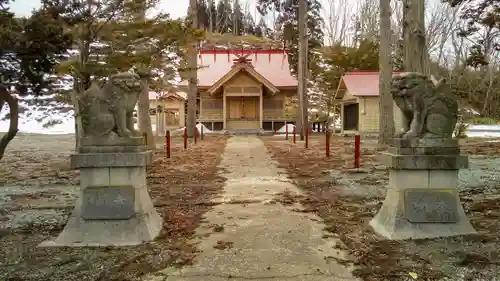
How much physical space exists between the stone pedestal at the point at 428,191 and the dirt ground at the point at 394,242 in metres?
0.18

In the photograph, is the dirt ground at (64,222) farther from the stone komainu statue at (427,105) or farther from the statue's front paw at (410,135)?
the stone komainu statue at (427,105)

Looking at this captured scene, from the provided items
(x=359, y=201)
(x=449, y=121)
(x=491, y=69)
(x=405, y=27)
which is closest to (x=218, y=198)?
(x=359, y=201)

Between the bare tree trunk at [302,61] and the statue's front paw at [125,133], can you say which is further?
the bare tree trunk at [302,61]

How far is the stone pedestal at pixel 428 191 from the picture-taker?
4.91 meters

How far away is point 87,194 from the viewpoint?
16.2 ft

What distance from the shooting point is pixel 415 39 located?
10453 mm

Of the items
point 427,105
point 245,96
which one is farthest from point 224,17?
point 427,105

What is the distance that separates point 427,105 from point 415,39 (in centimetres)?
623

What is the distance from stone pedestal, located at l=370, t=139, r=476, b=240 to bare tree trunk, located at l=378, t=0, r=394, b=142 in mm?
11986

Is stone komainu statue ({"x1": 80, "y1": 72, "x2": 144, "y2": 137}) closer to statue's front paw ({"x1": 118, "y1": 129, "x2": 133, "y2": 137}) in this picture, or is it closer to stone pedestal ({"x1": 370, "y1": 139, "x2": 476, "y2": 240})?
statue's front paw ({"x1": 118, "y1": 129, "x2": 133, "y2": 137})

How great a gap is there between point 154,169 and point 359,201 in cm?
609

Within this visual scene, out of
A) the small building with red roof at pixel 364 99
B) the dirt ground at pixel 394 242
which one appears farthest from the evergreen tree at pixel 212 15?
the dirt ground at pixel 394 242

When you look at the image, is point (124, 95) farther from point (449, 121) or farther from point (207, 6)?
point (207, 6)

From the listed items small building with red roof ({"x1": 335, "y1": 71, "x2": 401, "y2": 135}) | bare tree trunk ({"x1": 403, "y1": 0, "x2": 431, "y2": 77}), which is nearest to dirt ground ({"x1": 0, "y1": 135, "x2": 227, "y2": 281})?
bare tree trunk ({"x1": 403, "y1": 0, "x2": 431, "y2": 77})
